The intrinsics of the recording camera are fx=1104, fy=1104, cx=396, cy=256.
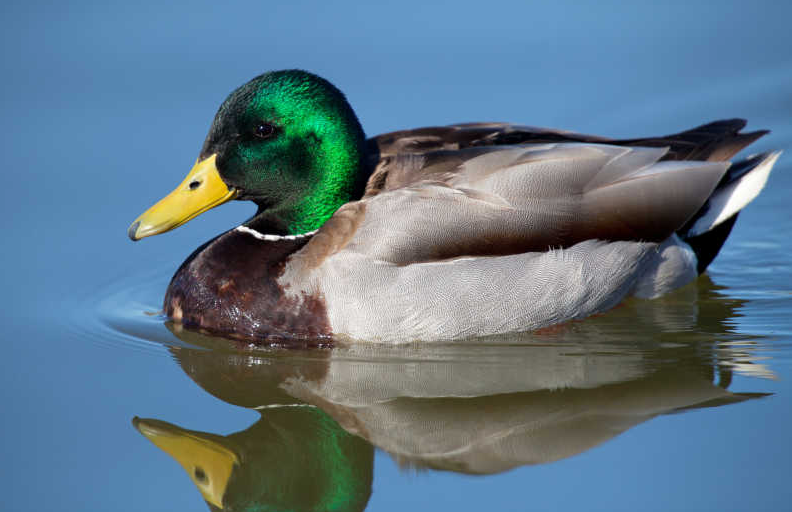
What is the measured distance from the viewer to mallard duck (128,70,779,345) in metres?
6.21

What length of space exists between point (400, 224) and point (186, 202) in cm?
126

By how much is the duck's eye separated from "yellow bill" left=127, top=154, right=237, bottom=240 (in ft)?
0.96

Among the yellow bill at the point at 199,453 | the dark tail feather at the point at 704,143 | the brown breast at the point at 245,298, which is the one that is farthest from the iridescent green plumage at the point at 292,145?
the dark tail feather at the point at 704,143

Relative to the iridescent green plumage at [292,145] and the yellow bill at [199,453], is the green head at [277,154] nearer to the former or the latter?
the iridescent green plumage at [292,145]

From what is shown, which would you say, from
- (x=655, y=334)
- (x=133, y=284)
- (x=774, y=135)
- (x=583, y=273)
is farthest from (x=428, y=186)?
(x=774, y=135)

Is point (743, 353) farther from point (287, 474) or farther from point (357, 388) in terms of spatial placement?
point (287, 474)

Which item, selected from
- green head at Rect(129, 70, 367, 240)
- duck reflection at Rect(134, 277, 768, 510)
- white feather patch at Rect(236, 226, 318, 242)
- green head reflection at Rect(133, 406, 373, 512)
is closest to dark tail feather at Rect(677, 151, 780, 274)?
duck reflection at Rect(134, 277, 768, 510)

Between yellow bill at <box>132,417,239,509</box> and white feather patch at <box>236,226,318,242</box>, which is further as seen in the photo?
white feather patch at <box>236,226,318,242</box>

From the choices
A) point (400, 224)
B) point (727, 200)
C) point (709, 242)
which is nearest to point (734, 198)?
point (727, 200)

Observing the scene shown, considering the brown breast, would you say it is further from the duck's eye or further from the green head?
the duck's eye

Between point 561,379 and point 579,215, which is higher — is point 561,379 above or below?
below

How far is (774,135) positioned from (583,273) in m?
3.29

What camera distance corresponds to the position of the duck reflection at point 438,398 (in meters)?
5.29

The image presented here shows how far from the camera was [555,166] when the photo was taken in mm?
6359
